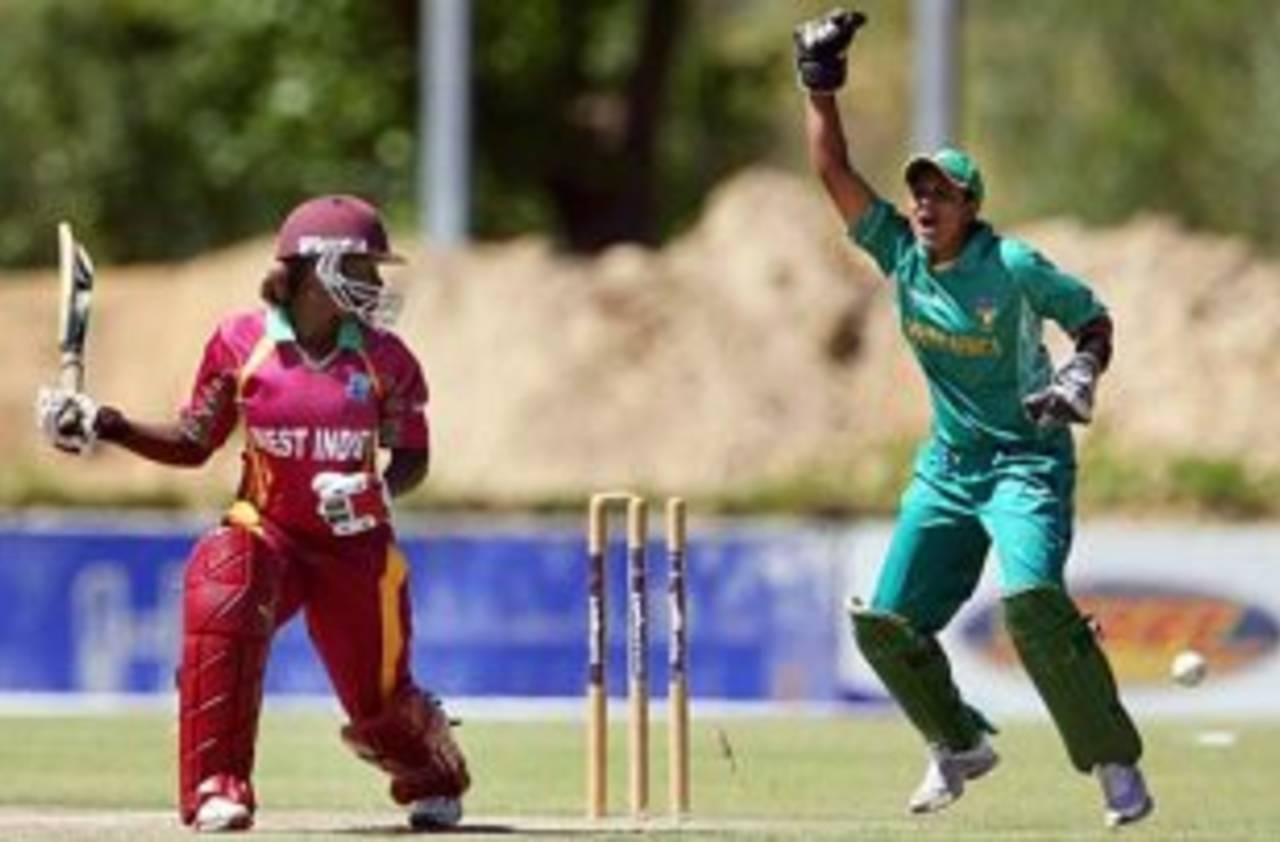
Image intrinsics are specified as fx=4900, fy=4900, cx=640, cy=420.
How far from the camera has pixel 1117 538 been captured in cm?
2553

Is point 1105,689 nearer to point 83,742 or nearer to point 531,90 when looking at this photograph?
point 83,742

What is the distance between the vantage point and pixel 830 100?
14.7 metres

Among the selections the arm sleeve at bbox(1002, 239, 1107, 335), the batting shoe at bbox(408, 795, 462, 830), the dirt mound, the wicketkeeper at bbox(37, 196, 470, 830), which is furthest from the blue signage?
the wicketkeeper at bbox(37, 196, 470, 830)

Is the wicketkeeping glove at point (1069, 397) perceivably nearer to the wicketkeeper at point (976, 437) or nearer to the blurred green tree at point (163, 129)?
the wicketkeeper at point (976, 437)

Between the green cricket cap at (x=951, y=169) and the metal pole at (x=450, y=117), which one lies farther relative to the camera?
the metal pole at (x=450, y=117)

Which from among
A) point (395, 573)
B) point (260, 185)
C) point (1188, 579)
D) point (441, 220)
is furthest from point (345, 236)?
point (260, 185)

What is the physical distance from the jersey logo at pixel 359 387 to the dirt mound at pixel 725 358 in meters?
18.3

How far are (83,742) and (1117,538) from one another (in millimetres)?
7185

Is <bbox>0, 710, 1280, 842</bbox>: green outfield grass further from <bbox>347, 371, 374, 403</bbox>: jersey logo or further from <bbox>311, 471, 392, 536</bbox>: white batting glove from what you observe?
<bbox>347, 371, 374, 403</bbox>: jersey logo

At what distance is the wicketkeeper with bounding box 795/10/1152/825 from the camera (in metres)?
14.2

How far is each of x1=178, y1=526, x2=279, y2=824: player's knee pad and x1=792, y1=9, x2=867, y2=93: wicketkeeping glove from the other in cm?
227

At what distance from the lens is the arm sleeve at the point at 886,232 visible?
14555mm

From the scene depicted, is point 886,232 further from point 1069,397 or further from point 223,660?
point 223,660

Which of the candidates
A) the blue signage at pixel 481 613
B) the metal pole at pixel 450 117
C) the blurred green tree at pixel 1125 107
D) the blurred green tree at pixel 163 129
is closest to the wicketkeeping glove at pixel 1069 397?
the blue signage at pixel 481 613
